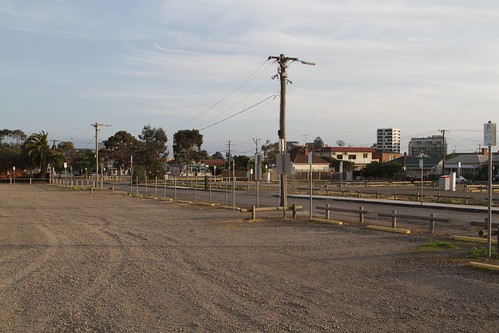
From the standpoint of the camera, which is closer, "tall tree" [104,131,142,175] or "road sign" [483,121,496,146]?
"road sign" [483,121,496,146]

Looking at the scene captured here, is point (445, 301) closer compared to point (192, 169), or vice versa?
point (445, 301)

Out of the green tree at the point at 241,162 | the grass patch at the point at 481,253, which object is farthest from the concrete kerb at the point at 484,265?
the green tree at the point at 241,162

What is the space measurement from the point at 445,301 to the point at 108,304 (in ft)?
15.2

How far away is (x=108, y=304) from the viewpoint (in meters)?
7.14

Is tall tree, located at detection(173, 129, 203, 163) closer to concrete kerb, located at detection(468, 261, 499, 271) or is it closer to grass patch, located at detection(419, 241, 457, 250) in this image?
grass patch, located at detection(419, 241, 457, 250)

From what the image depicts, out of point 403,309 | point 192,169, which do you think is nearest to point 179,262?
point 403,309

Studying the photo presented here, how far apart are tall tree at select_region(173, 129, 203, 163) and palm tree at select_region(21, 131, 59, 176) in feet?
105

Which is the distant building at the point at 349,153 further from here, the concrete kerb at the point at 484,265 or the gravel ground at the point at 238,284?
the concrete kerb at the point at 484,265

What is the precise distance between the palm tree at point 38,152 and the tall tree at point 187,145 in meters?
32.1

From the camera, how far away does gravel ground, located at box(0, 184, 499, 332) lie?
6320 mm

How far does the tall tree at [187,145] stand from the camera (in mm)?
111062

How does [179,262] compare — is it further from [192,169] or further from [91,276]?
[192,169]

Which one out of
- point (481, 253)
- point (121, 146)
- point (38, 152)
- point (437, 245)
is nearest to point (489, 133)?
point (481, 253)

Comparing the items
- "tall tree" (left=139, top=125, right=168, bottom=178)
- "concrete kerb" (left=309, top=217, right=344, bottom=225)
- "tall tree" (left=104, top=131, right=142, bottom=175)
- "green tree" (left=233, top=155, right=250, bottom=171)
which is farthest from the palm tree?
"concrete kerb" (left=309, top=217, right=344, bottom=225)
